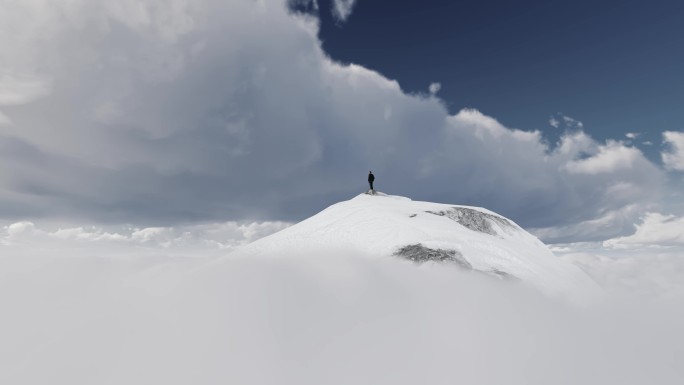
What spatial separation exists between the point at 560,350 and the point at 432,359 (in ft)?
40.6

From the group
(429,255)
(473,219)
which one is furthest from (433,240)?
(473,219)

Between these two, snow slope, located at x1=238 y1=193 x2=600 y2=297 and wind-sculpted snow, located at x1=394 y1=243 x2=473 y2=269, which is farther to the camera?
snow slope, located at x1=238 y1=193 x2=600 y2=297

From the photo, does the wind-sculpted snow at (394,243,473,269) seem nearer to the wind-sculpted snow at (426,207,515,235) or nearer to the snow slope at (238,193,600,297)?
the snow slope at (238,193,600,297)

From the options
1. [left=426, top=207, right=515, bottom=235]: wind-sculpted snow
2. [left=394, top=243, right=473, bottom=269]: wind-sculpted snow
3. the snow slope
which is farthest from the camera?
[left=426, top=207, right=515, bottom=235]: wind-sculpted snow

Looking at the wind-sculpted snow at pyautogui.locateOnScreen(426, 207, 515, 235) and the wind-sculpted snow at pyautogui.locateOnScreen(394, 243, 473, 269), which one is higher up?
the wind-sculpted snow at pyautogui.locateOnScreen(426, 207, 515, 235)

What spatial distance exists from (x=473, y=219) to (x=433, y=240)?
36.7ft

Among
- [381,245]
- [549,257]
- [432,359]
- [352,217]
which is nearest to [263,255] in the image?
[352,217]

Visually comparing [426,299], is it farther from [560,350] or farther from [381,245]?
[560,350]

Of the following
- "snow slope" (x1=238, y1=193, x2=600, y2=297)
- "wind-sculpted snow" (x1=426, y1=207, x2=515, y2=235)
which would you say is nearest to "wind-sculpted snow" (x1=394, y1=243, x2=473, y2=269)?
"snow slope" (x1=238, y1=193, x2=600, y2=297)

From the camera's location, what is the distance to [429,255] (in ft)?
129

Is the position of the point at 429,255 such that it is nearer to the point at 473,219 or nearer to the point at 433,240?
the point at 433,240

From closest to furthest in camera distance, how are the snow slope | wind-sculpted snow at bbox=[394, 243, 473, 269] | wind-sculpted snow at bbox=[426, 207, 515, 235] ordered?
1. wind-sculpted snow at bbox=[394, 243, 473, 269]
2. the snow slope
3. wind-sculpted snow at bbox=[426, 207, 515, 235]

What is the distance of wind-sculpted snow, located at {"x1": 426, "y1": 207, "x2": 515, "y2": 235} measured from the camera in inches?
1905

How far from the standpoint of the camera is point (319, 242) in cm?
4638
